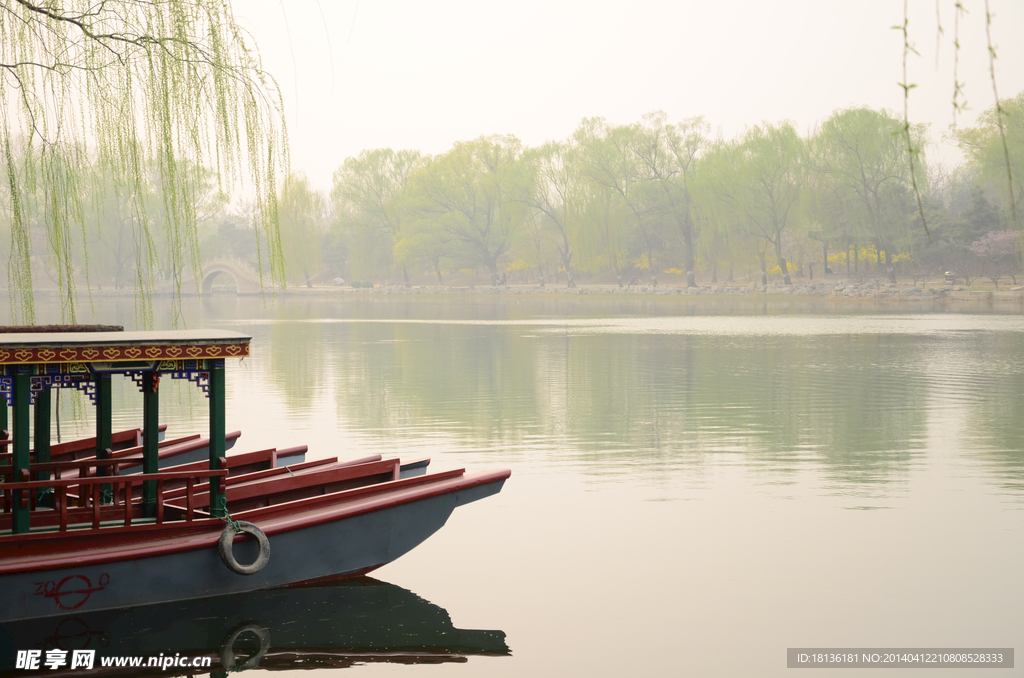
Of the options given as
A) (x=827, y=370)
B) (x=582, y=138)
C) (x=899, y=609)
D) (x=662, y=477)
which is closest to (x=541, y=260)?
(x=582, y=138)

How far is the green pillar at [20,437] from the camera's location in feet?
17.8

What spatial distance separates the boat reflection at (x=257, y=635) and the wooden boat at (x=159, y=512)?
0.15 m

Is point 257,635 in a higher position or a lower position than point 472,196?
lower

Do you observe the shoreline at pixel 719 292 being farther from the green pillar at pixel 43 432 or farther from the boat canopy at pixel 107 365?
the boat canopy at pixel 107 365

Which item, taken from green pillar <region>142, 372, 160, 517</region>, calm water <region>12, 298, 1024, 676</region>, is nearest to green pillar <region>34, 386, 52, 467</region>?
green pillar <region>142, 372, 160, 517</region>

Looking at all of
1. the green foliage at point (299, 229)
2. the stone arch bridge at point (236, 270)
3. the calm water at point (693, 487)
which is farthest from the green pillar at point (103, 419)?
the stone arch bridge at point (236, 270)

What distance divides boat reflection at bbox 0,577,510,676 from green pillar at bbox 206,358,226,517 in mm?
687

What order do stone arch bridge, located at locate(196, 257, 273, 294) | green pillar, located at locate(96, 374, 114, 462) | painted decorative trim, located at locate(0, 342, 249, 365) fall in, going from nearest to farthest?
1. painted decorative trim, located at locate(0, 342, 249, 365)
2. green pillar, located at locate(96, 374, 114, 462)
3. stone arch bridge, located at locate(196, 257, 273, 294)

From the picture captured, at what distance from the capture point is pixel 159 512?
5.78 meters

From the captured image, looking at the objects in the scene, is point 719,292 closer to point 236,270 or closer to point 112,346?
point 236,270

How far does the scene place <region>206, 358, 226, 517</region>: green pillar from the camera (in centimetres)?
589

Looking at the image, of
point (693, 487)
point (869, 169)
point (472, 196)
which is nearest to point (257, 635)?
point (693, 487)

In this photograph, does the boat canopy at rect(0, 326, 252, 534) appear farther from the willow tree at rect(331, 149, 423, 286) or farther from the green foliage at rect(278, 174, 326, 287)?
the willow tree at rect(331, 149, 423, 286)

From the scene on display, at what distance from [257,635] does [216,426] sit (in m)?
1.32
